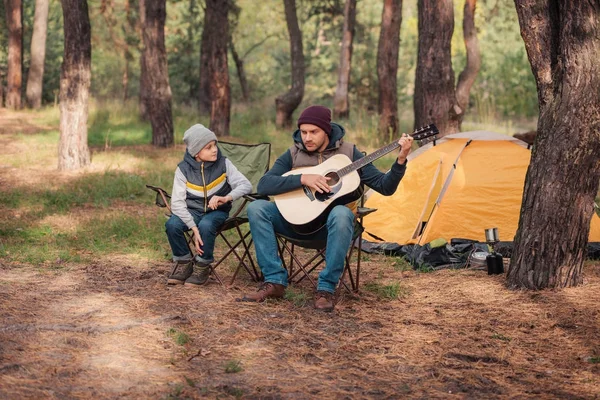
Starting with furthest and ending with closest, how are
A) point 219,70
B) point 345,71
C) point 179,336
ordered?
1. point 345,71
2. point 219,70
3. point 179,336

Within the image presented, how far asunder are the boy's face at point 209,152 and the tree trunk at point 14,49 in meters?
17.0

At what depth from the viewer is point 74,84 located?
10.9 meters

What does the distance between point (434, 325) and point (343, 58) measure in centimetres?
1520

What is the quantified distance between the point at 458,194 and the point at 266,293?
2757 mm

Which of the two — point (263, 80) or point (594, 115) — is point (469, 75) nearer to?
point (594, 115)

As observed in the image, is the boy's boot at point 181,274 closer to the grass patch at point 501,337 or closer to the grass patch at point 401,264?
the grass patch at point 401,264

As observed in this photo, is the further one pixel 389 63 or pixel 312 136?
pixel 389 63

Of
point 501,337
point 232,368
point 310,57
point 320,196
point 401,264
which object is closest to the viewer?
point 232,368

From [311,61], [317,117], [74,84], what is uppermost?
[311,61]

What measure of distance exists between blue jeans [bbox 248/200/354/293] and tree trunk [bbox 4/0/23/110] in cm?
1752

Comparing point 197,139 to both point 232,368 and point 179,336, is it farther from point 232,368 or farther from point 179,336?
point 232,368

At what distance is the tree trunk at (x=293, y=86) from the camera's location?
17672 mm

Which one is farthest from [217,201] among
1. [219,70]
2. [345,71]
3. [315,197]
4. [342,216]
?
[345,71]

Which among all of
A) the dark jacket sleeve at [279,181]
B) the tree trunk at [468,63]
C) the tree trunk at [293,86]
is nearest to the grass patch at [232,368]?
the dark jacket sleeve at [279,181]
